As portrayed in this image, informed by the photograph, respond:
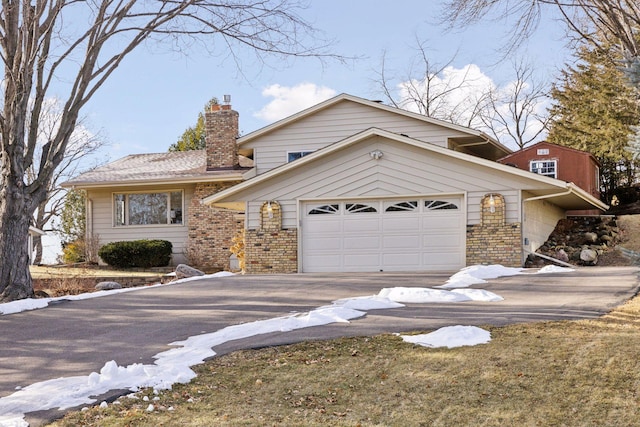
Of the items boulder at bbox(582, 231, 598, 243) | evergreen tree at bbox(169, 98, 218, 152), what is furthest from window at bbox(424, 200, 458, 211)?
evergreen tree at bbox(169, 98, 218, 152)

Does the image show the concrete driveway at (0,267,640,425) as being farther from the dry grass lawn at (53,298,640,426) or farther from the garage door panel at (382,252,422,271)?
the garage door panel at (382,252,422,271)

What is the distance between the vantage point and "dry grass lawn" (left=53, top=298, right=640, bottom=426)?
18.6 ft

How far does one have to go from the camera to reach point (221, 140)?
2392cm

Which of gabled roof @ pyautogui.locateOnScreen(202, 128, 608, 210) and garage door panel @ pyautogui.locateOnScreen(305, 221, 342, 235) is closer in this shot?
gabled roof @ pyautogui.locateOnScreen(202, 128, 608, 210)

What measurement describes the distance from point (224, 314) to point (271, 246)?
8.69 meters

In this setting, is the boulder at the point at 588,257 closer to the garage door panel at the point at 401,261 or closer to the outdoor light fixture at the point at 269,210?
the garage door panel at the point at 401,261

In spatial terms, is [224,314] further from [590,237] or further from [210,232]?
[590,237]

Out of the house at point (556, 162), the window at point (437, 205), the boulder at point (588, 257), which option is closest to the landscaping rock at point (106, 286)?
the window at point (437, 205)

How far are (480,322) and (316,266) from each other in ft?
33.7

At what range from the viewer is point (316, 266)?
734 inches

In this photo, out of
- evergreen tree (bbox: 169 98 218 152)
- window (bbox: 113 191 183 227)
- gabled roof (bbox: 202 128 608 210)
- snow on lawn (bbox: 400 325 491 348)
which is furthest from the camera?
evergreen tree (bbox: 169 98 218 152)

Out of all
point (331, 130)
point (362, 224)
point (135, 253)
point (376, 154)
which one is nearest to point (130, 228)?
point (135, 253)

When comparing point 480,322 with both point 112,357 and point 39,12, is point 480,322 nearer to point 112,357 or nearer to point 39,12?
point 112,357

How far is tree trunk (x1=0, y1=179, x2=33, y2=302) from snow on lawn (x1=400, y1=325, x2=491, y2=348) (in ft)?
28.2
